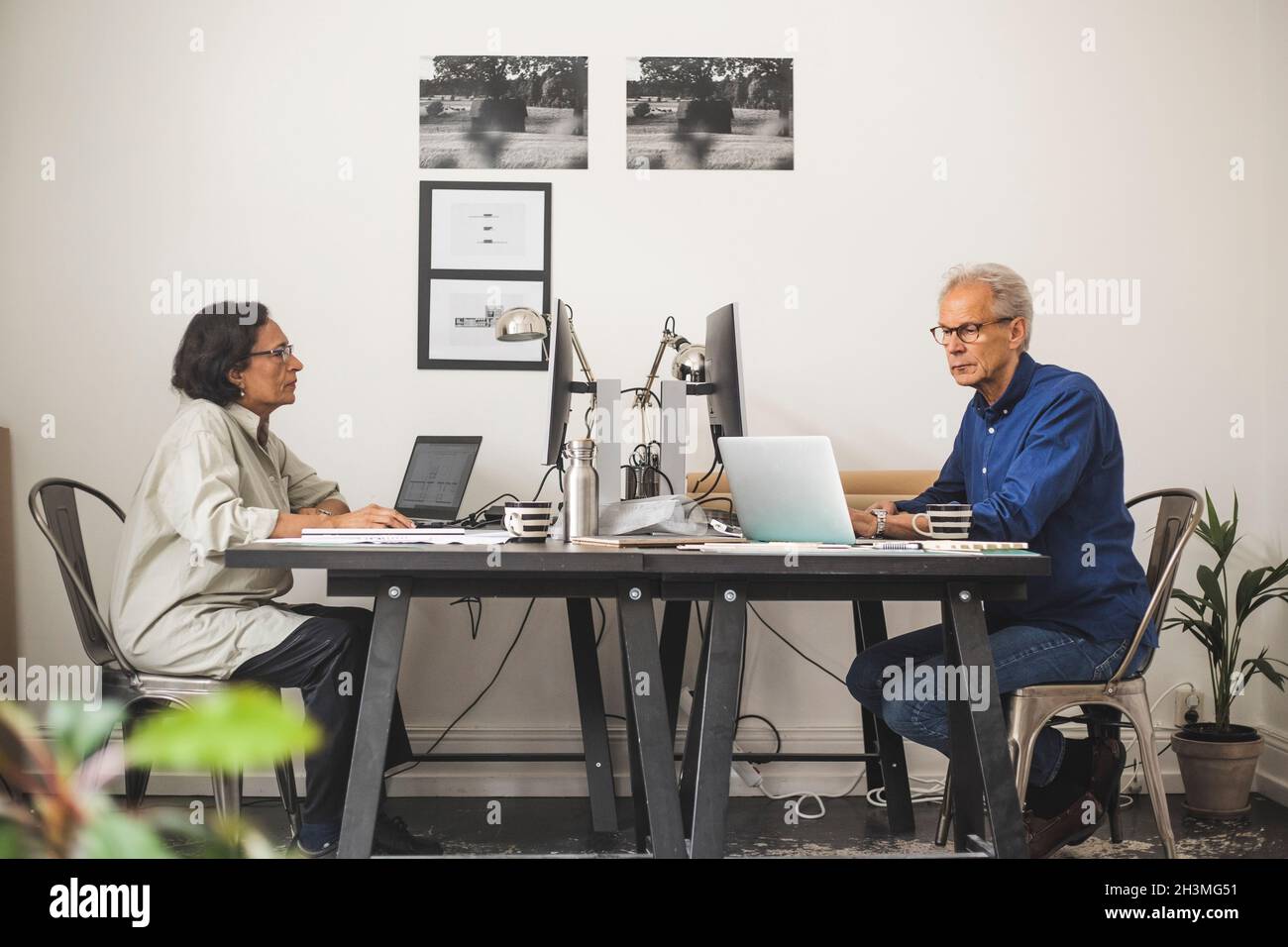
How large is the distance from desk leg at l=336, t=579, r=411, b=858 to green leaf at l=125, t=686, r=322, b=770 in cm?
153

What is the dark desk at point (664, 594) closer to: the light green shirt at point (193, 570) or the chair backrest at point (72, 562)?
the light green shirt at point (193, 570)

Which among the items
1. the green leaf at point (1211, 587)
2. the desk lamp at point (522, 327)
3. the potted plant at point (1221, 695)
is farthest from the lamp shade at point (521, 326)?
the green leaf at point (1211, 587)

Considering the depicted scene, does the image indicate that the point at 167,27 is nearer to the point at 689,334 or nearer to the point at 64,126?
the point at 64,126

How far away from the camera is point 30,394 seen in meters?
3.32

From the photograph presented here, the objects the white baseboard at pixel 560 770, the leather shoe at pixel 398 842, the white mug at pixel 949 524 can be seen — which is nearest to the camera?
the white mug at pixel 949 524

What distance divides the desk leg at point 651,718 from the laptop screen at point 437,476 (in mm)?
1117

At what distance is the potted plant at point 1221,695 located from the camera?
9.77 feet

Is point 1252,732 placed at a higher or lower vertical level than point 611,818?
higher

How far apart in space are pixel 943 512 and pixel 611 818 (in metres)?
1.39

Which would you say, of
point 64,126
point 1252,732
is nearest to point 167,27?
point 64,126

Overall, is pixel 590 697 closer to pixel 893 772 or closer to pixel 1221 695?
pixel 893 772

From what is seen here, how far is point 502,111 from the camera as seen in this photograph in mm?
3375

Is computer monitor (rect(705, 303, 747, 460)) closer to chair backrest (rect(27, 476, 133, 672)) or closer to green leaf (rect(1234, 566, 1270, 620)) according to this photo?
chair backrest (rect(27, 476, 133, 672))
